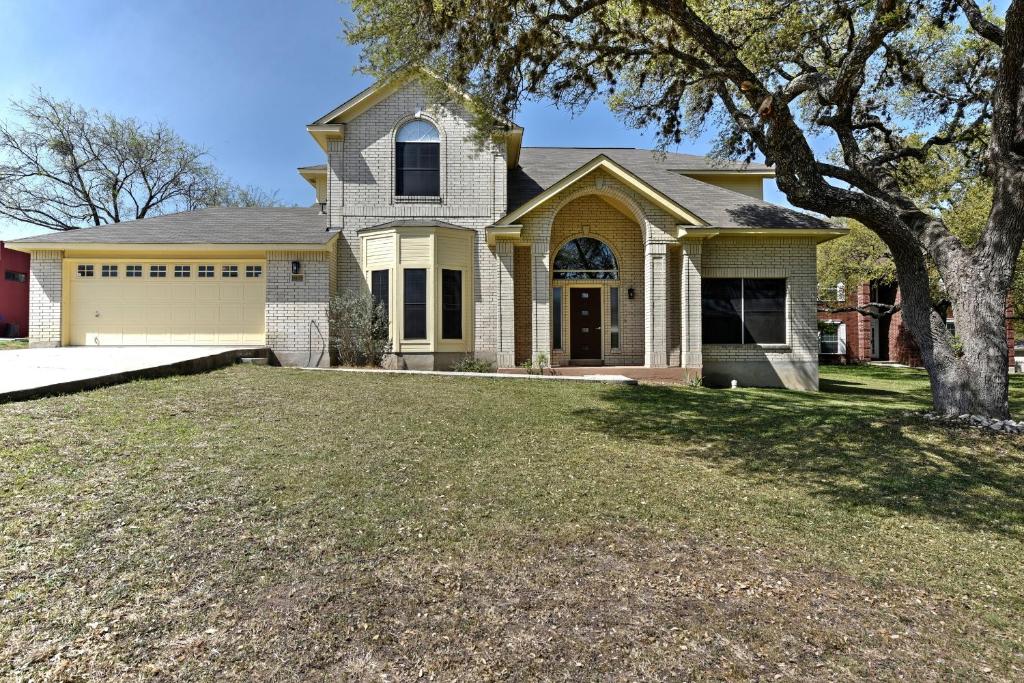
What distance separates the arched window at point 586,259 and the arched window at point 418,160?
12.8ft

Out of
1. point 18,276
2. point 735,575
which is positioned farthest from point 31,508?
point 18,276

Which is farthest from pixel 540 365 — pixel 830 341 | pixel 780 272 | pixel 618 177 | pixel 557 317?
pixel 830 341

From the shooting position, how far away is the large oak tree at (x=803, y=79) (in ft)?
25.2

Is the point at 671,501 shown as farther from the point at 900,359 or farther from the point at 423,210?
the point at 900,359

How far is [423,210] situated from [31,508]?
38.3 ft

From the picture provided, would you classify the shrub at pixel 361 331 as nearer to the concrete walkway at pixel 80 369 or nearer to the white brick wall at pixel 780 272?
the concrete walkway at pixel 80 369

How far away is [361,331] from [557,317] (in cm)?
533

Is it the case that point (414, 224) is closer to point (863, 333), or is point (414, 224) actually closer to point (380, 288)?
point (380, 288)

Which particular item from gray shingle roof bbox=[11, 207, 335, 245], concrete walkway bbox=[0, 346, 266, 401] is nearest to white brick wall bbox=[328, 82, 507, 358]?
gray shingle roof bbox=[11, 207, 335, 245]

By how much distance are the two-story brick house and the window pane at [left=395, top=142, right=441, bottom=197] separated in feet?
0.13

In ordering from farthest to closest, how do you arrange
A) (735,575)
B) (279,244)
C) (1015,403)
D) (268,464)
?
(279,244), (1015,403), (268,464), (735,575)

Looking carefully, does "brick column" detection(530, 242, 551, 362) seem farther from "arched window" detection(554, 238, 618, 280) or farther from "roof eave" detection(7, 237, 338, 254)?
"roof eave" detection(7, 237, 338, 254)

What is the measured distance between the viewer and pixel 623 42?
9.69 meters

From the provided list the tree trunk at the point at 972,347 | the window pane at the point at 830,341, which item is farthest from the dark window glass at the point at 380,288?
the window pane at the point at 830,341
